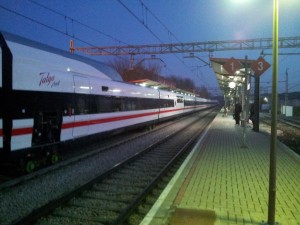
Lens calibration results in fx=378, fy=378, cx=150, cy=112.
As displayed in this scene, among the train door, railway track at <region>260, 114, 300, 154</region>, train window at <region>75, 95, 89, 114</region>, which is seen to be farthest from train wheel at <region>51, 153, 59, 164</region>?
railway track at <region>260, 114, 300, 154</region>

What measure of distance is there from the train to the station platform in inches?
151

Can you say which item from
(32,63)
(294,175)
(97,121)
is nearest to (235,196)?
(294,175)

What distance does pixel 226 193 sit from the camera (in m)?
7.73

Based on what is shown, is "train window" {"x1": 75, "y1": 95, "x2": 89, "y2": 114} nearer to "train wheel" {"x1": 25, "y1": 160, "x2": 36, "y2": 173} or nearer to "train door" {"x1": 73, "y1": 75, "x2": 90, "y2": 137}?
"train door" {"x1": 73, "y1": 75, "x2": 90, "y2": 137}

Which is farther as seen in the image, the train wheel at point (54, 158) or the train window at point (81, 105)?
the train window at point (81, 105)

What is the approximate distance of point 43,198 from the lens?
789cm

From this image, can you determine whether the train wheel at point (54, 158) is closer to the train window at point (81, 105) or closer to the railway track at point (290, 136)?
the train window at point (81, 105)

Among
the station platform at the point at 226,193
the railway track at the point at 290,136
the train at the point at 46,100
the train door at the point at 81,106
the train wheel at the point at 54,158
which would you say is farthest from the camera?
the railway track at the point at 290,136

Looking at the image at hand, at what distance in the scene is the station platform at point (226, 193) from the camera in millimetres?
6184

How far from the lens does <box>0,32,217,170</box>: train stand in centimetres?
888

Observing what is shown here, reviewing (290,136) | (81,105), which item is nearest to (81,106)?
(81,105)

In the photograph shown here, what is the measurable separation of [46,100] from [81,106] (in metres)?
2.53

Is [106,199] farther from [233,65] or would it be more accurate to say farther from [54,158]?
[233,65]

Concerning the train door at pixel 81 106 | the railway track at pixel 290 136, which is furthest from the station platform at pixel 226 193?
the railway track at pixel 290 136
